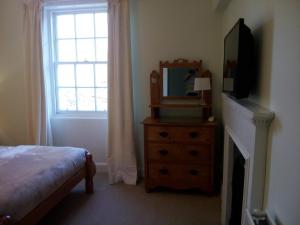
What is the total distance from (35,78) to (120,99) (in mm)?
1258

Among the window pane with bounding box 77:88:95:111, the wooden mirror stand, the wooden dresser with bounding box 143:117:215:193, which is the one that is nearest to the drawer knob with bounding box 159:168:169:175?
the wooden dresser with bounding box 143:117:215:193

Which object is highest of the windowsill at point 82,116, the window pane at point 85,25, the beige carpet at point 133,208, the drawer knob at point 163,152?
the window pane at point 85,25

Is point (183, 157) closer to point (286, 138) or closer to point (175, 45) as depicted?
point (175, 45)

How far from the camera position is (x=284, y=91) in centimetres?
116

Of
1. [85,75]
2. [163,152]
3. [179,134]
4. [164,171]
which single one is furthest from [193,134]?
[85,75]

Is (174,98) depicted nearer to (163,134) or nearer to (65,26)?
(163,134)

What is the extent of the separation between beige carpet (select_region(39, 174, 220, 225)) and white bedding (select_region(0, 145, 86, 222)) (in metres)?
0.42

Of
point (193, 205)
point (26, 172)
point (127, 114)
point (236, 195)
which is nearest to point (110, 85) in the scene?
point (127, 114)

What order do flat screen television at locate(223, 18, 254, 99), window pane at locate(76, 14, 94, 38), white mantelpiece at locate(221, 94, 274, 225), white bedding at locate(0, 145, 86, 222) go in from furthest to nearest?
window pane at locate(76, 14, 94, 38), white bedding at locate(0, 145, 86, 222), flat screen television at locate(223, 18, 254, 99), white mantelpiece at locate(221, 94, 274, 225)

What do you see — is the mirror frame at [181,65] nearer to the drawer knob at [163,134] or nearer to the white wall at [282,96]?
the drawer knob at [163,134]

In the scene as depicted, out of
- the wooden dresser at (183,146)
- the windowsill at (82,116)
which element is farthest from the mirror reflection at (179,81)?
the windowsill at (82,116)

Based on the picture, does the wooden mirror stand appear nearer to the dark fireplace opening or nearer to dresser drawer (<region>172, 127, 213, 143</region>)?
dresser drawer (<region>172, 127, 213, 143</region>)

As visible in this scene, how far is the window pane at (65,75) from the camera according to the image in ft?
12.5

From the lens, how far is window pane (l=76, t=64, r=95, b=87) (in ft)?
12.3
